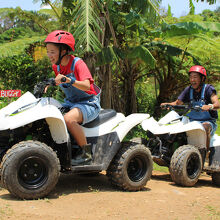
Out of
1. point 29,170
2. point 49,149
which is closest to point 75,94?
point 49,149

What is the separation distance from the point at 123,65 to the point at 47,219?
8.03 metres

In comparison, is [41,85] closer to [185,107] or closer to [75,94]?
[75,94]

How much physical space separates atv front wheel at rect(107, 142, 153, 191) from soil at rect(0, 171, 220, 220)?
0.45 feet

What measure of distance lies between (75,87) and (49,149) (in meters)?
0.94

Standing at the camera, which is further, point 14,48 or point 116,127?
point 14,48

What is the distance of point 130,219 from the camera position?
11.3ft

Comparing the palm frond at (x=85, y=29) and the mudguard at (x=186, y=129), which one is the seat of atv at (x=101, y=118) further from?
the palm frond at (x=85, y=29)

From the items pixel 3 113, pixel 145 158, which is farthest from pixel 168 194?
pixel 3 113

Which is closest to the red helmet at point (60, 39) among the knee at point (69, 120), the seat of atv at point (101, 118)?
the knee at point (69, 120)

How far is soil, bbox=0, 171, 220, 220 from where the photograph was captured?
3436mm

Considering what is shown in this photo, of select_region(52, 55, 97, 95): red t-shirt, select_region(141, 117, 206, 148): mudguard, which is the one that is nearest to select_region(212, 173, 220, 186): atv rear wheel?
select_region(141, 117, 206, 148): mudguard

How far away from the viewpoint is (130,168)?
499 cm

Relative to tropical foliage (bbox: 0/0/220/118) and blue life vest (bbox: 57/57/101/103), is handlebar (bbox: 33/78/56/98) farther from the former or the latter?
tropical foliage (bbox: 0/0/220/118)

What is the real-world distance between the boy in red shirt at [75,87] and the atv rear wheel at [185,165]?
1579 millimetres
